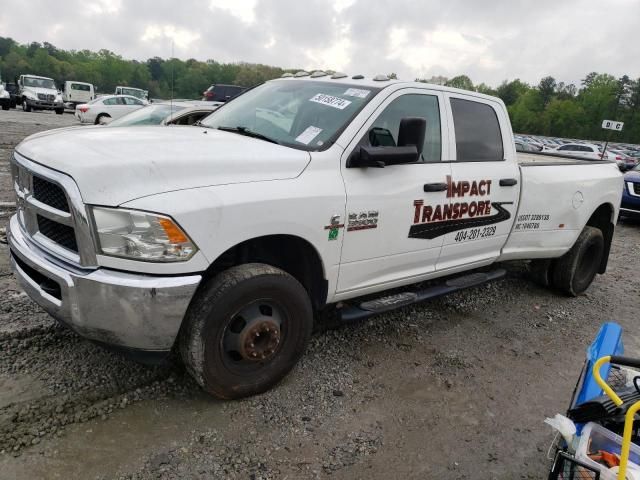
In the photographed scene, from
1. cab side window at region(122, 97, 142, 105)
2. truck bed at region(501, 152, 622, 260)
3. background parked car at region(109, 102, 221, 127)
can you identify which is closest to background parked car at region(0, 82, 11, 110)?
cab side window at region(122, 97, 142, 105)

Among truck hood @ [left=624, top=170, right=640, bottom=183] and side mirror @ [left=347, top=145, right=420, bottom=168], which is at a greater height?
side mirror @ [left=347, top=145, right=420, bottom=168]

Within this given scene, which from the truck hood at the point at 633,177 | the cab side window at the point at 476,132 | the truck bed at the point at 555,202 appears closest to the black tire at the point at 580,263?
the truck bed at the point at 555,202

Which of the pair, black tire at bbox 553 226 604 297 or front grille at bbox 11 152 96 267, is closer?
front grille at bbox 11 152 96 267

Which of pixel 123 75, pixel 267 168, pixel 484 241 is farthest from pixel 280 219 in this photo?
pixel 123 75

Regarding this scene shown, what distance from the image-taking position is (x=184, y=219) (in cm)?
233

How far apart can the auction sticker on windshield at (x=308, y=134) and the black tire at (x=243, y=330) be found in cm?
87

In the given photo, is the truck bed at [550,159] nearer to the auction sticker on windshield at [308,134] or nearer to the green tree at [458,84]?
the green tree at [458,84]

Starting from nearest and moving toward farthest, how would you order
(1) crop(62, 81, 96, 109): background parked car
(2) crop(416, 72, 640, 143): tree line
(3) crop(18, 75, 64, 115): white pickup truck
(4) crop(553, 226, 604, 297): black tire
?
1. (4) crop(553, 226, 604, 297): black tire
2. (3) crop(18, 75, 64, 115): white pickup truck
3. (1) crop(62, 81, 96, 109): background parked car
4. (2) crop(416, 72, 640, 143): tree line

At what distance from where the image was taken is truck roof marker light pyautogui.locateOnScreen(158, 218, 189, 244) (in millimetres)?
2293

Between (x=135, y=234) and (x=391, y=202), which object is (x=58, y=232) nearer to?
(x=135, y=234)

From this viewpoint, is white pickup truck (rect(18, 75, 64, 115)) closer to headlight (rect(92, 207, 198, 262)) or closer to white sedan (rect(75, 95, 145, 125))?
white sedan (rect(75, 95, 145, 125))

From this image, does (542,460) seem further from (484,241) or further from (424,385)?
(484,241)

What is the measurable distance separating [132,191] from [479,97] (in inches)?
120

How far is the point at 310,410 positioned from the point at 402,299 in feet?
3.71
